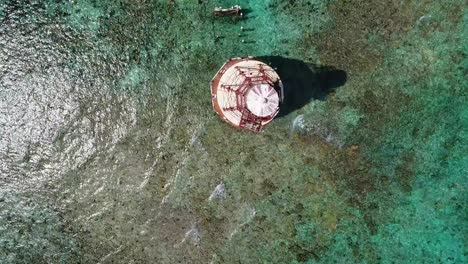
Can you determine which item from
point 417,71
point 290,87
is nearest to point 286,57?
point 290,87

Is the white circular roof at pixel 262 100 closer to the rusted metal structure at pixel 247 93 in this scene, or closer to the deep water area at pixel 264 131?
the rusted metal structure at pixel 247 93

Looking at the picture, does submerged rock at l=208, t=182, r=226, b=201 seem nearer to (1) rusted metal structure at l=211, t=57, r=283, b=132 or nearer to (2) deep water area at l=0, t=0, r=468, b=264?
(2) deep water area at l=0, t=0, r=468, b=264

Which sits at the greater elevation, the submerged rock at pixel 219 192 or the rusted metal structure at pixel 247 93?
the rusted metal structure at pixel 247 93

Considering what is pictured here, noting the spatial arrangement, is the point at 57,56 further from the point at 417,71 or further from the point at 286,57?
the point at 417,71

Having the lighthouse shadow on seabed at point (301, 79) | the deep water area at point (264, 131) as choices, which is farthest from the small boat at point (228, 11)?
the lighthouse shadow on seabed at point (301, 79)

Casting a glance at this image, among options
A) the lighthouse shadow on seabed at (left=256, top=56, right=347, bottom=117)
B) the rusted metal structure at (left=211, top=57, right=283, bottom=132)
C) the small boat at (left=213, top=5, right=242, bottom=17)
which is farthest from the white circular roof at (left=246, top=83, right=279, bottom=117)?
the small boat at (left=213, top=5, right=242, bottom=17)

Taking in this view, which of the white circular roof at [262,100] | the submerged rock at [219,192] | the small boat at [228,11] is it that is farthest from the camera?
the submerged rock at [219,192]
